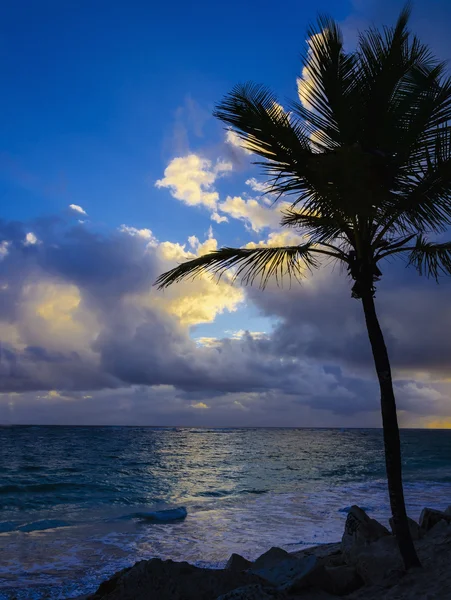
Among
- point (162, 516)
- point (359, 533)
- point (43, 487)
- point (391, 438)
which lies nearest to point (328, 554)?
point (359, 533)

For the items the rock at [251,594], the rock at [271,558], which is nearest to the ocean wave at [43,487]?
the rock at [271,558]

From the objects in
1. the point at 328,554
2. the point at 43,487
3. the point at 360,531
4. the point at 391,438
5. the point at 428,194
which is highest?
the point at 428,194

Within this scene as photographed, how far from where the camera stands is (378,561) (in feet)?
21.6

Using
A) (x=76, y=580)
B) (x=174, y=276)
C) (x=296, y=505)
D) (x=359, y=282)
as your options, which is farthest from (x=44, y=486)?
(x=359, y=282)

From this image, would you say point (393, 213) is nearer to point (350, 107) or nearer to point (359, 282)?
point (359, 282)

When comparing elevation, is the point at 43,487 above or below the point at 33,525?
below

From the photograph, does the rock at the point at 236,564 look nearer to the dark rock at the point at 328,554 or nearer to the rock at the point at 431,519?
the dark rock at the point at 328,554

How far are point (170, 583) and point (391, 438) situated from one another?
11.0 feet

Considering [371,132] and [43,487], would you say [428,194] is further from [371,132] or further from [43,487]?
[43,487]

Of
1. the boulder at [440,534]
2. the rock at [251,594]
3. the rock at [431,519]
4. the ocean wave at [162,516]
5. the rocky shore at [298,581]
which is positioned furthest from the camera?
the ocean wave at [162,516]

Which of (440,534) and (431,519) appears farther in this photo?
(431,519)

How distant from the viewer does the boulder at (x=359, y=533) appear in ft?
24.5

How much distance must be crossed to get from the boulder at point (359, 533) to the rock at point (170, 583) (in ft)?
7.44

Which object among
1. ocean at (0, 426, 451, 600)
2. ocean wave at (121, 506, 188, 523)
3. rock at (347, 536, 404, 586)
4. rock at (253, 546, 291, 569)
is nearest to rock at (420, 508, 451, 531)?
rock at (347, 536, 404, 586)
